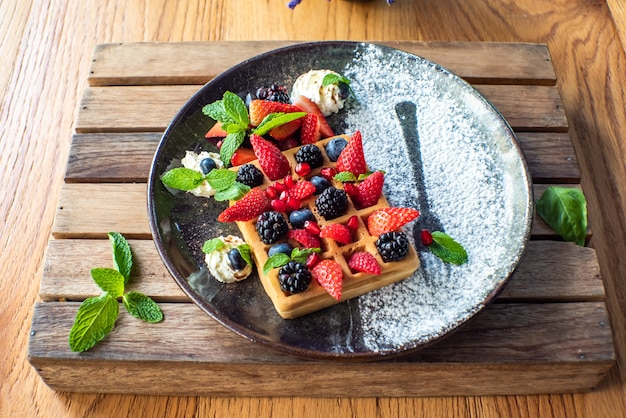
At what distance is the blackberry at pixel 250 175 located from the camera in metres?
1.95

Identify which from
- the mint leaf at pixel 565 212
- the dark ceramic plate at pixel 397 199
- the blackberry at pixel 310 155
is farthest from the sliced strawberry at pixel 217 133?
the mint leaf at pixel 565 212

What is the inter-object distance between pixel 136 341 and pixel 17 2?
1711mm

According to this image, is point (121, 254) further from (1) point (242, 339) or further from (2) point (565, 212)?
(2) point (565, 212)

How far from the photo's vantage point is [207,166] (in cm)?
203

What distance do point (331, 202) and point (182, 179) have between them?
0.45m

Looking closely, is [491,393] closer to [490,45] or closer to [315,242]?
[315,242]

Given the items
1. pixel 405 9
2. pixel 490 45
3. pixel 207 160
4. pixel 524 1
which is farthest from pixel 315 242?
pixel 524 1

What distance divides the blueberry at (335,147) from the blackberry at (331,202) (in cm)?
16

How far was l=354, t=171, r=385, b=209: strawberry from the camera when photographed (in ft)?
6.28

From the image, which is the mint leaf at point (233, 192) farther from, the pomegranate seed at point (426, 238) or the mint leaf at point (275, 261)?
the pomegranate seed at point (426, 238)

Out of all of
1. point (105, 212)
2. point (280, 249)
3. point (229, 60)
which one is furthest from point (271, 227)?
point (229, 60)

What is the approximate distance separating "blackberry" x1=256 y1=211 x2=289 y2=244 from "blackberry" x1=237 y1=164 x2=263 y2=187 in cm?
14

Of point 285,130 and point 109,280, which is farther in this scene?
point 285,130

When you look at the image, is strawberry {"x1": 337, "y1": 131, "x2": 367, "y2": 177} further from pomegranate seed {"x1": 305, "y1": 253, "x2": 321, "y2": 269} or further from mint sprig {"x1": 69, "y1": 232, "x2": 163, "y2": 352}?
mint sprig {"x1": 69, "y1": 232, "x2": 163, "y2": 352}
